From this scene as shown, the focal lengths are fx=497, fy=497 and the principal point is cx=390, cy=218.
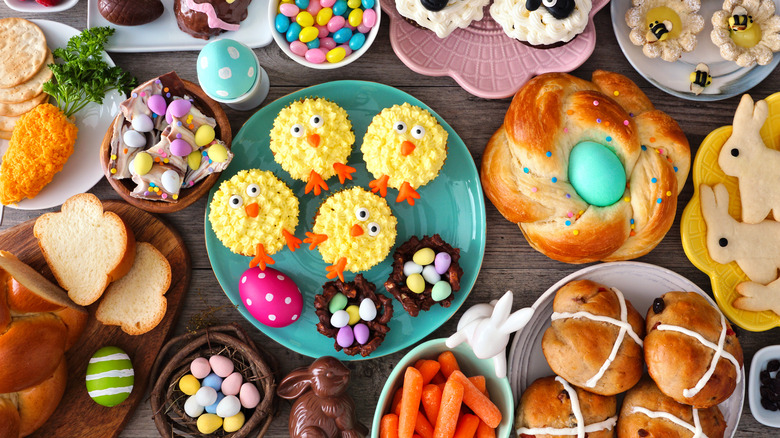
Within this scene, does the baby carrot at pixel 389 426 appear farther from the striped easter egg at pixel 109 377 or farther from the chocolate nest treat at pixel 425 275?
the striped easter egg at pixel 109 377

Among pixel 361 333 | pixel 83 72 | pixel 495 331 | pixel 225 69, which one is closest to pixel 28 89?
pixel 83 72

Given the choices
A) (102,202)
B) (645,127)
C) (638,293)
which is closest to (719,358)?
(638,293)

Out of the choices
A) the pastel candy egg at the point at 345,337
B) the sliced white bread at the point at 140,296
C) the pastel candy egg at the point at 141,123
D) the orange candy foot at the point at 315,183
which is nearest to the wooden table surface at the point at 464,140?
the sliced white bread at the point at 140,296

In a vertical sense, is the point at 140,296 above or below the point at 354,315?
below

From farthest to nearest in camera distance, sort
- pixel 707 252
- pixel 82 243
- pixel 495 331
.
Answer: pixel 707 252
pixel 82 243
pixel 495 331

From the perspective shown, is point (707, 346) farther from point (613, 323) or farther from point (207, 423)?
point (207, 423)

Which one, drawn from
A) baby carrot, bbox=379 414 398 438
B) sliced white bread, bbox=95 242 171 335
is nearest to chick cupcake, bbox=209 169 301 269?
sliced white bread, bbox=95 242 171 335
